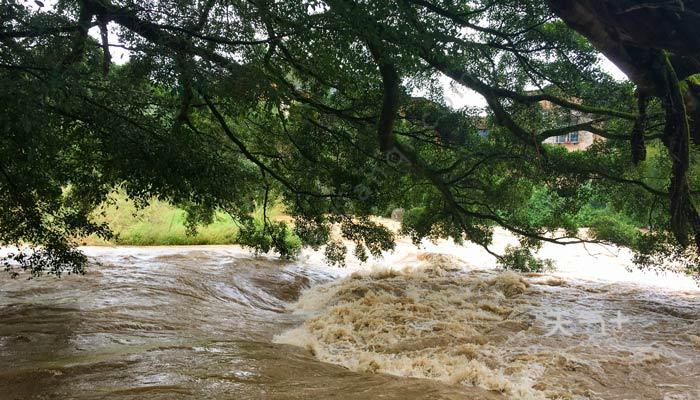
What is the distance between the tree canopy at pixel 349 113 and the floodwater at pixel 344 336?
103 cm

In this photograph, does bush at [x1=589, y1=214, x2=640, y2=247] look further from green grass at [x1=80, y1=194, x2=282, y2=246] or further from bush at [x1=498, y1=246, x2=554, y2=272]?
green grass at [x1=80, y1=194, x2=282, y2=246]

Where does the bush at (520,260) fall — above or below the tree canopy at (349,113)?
below

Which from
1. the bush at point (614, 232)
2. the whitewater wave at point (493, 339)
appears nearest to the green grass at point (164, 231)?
the whitewater wave at point (493, 339)

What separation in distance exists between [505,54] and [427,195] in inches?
119

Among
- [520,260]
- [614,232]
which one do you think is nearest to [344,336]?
[520,260]

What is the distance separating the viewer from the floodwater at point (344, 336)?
415cm

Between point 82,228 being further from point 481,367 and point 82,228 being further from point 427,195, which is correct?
point 427,195

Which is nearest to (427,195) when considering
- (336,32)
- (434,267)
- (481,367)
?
(434,267)

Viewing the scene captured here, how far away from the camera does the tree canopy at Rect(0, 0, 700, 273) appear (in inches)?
165

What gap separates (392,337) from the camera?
239 inches

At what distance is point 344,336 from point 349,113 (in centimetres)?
336

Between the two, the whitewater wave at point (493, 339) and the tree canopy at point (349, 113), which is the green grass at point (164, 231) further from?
the whitewater wave at point (493, 339)

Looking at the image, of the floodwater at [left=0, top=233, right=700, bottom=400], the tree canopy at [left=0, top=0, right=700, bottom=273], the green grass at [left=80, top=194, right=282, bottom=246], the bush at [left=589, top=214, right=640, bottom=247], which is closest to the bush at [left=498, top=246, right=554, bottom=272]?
the floodwater at [left=0, top=233, right=700, bottom=400]

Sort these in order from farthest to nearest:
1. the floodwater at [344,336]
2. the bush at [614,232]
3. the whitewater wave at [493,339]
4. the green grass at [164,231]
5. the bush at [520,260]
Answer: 1. the green grass at [164,231]
2. the bush at [520,260]
3. the bush at [614,232]
4. the whitewater wave at [493,339]
5. the floodwater at [344,336]
